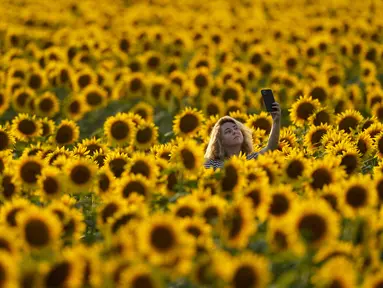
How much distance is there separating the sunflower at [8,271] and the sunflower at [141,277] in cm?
61

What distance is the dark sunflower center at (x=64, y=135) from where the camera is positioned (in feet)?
34.9

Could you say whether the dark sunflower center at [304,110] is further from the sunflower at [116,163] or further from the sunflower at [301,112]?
the sunflower at [116,163]

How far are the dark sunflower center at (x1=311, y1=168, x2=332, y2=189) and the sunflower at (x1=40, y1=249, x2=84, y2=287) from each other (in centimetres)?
254

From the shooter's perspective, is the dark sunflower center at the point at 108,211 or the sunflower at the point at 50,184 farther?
the sunflower at the point at 50,184

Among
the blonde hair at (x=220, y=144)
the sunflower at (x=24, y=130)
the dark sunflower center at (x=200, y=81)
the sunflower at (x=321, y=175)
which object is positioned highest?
the dark sunflower center at (x=200, y=81)

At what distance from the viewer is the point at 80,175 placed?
7.81 metres

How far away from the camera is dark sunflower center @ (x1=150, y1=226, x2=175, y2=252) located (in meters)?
5.62

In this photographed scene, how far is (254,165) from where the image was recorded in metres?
7.52

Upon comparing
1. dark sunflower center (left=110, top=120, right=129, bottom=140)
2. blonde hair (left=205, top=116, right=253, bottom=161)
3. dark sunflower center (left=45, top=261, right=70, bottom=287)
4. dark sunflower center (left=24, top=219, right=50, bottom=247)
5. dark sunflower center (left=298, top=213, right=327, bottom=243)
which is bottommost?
dark sunflower center (left=45, top=261, right=70, bottom=287)

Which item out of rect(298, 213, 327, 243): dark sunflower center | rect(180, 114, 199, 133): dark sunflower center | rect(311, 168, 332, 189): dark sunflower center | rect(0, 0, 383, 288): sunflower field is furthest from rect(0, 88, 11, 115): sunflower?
rect(298, 213, 327, 243): dark sunflower center

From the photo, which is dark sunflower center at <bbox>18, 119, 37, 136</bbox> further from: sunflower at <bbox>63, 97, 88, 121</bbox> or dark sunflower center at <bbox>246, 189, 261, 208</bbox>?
dark sunflower center at <bbox>246, 189, 261, 208</bbox>

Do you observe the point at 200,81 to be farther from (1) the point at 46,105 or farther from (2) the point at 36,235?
(2) the point at 36,235

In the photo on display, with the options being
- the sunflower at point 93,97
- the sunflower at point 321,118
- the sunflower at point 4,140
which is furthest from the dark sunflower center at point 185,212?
the sunflower at point 93,97

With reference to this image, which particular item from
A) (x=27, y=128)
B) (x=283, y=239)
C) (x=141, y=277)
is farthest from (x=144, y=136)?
(x=141, y=277)
